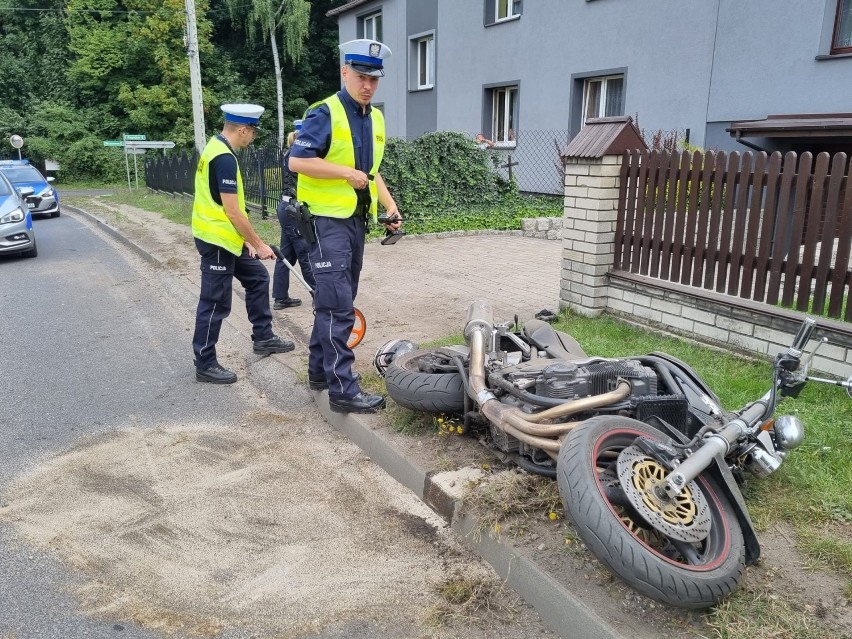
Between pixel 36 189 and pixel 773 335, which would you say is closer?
pixel 773 335

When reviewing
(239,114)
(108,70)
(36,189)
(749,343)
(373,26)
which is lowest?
(749,343)

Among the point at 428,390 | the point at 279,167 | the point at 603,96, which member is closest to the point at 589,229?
the point at 428,390

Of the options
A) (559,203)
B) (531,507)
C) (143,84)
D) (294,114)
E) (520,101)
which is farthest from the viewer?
(294,114)

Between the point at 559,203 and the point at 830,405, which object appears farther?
the point at 559,203

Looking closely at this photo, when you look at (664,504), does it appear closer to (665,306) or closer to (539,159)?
(665,306)

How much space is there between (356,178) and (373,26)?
24437 millimetres

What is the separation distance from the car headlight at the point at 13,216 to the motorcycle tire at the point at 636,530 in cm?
1150

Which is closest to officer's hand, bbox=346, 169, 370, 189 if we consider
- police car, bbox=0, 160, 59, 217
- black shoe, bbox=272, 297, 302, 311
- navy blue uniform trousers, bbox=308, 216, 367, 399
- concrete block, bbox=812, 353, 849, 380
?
navy blue uniform trousers, bbox=308, 216, 367, 399

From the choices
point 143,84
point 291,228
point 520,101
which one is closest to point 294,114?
point 143,84

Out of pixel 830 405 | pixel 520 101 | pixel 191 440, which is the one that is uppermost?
pixel 520 101

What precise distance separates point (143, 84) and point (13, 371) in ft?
119

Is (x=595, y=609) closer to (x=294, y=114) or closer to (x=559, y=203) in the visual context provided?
(x=559, y=203)

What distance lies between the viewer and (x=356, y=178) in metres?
4.14

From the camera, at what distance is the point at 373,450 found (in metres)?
4.16
